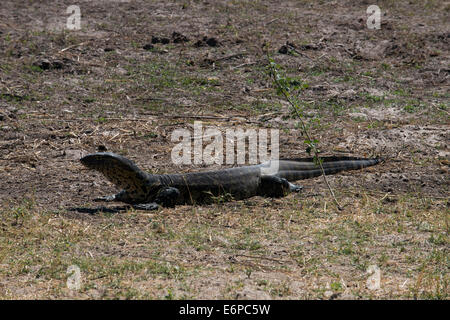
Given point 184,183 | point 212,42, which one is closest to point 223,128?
point 184,183

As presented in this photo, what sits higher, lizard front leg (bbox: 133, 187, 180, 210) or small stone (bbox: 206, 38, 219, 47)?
small stone (bbox: 206, 38, 219, 47)

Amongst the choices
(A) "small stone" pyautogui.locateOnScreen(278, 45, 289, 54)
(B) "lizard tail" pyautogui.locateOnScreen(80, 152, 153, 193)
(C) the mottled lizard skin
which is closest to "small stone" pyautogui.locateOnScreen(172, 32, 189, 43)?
(A) "small stone" pyautogui.locateOnScreen(278, 45, 289, 54)

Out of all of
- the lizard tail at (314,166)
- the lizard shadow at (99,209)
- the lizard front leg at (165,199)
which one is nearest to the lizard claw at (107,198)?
the lizard shadow at (99,209)

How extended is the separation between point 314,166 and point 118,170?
2.88 m

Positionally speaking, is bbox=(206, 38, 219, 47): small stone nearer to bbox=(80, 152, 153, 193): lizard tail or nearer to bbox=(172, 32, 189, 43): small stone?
bbox=(172, 32, 189, 43): small stone

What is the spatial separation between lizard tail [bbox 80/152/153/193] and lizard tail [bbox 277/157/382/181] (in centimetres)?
209

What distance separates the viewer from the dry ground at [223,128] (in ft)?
19.8

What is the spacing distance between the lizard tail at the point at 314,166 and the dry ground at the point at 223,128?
0.60 ft

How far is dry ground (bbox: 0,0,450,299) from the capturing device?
6023 millimetres

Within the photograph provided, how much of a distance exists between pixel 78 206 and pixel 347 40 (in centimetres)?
942

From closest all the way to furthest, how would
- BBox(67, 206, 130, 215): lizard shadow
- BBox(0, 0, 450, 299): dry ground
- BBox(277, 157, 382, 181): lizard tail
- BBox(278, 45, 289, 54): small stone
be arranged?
1. BBox(0, 0, 450, 299): dry ground
2. BBox(67, 206, 130, 215): lizard shadow
3. BBox(277, 157, 382, 181): lizard tail
4. BBox(278, 45, 289, 54): small stone

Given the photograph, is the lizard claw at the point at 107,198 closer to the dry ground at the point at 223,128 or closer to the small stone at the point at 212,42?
the dry ground at the point at 223,128
